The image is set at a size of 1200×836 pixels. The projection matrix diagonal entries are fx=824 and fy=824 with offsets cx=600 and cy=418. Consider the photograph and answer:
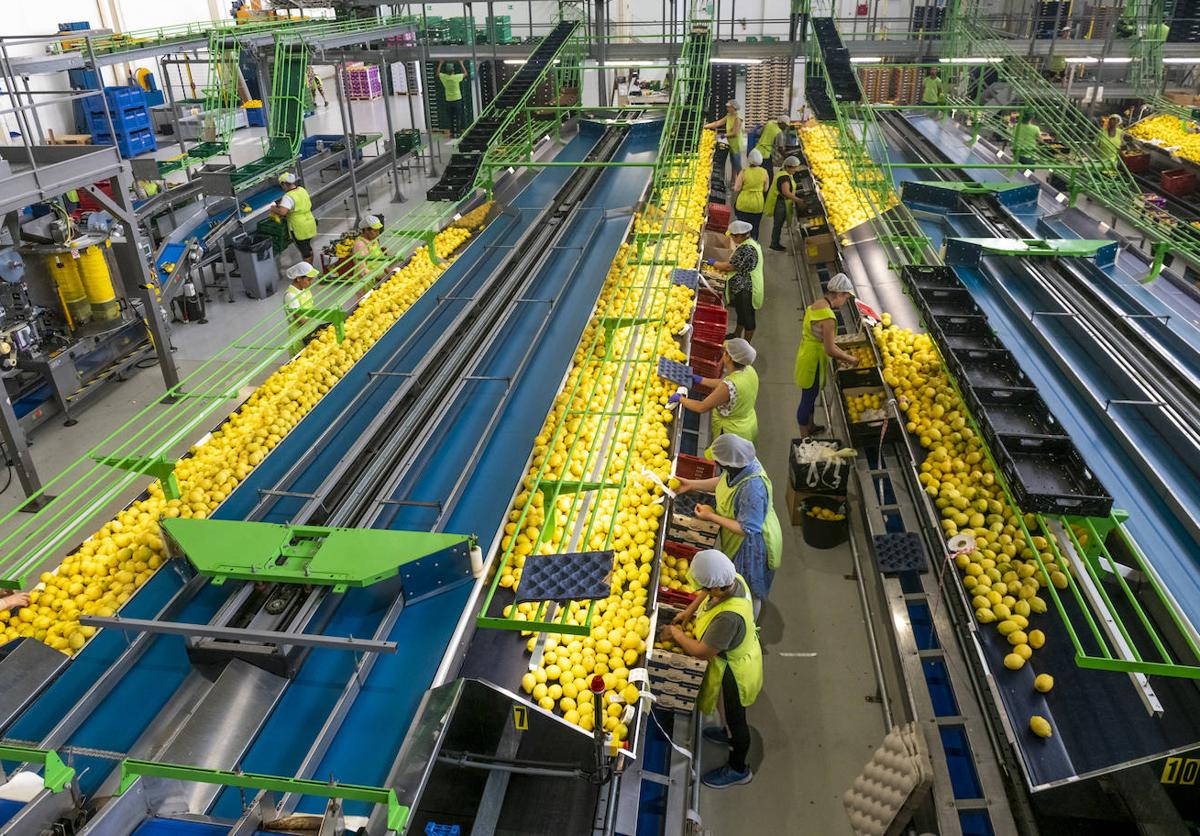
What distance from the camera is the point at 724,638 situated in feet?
14.6

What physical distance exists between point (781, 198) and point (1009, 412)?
29.0 ft

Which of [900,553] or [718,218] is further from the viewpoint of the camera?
[718,218]

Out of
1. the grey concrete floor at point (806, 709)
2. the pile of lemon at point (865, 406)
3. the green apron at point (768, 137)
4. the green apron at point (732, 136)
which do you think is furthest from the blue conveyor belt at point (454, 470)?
the green apron at point (732, 136)

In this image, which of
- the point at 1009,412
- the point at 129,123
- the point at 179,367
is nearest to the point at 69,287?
the point at 179,367

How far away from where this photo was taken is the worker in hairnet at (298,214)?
12133 millimetres

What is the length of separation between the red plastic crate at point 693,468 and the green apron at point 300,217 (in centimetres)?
862

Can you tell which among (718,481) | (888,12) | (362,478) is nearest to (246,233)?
(362,478)

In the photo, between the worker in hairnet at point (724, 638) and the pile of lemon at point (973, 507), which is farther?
the pile of lemon at point (973, 507)

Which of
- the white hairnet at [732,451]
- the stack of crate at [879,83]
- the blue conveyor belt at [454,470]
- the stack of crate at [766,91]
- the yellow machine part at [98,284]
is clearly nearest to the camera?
the blue conveyor belt at [454,470]

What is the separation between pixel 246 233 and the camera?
13.2 meters

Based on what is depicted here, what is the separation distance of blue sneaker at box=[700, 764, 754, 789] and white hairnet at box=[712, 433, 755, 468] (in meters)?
1.90

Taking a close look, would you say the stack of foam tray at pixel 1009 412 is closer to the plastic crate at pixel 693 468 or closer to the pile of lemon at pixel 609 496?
the plastic crate at pixel 693 468

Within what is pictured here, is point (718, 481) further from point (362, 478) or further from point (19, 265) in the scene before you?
point (19, 265)

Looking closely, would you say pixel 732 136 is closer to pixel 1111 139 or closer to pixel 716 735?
pixel 1111 139
